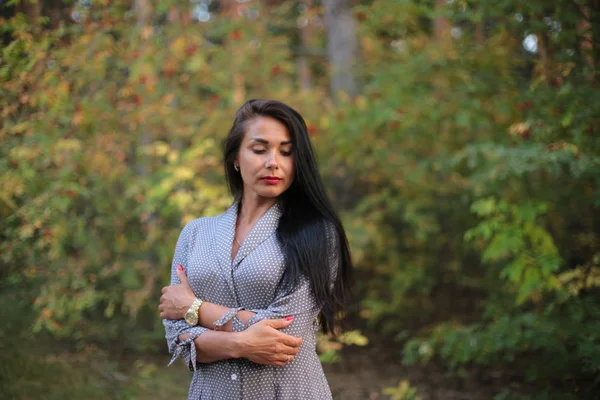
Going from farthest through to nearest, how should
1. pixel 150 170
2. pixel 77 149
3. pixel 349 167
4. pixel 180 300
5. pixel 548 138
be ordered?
pixel 349 167
pixel 150 170
pixel 77 149
pixel 548 138
pixel 180 300

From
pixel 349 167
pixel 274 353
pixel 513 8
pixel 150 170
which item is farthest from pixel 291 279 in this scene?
pixel 349 167

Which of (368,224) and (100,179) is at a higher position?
(100,179)

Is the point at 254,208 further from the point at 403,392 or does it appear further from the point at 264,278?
the point at 403,392

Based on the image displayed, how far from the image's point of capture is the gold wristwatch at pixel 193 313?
2.22m

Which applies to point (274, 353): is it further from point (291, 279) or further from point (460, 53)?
point (460, 53)

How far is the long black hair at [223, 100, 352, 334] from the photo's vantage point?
7.14 feet

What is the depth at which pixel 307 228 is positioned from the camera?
2260mm

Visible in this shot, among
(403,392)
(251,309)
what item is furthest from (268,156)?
(403,392)

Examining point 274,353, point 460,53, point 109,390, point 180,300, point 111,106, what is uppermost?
point 460,53

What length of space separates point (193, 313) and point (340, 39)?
5.50 m

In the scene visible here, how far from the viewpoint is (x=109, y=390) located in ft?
13.6

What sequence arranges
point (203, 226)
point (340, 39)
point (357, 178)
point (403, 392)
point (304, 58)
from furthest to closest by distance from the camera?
1. point (304, 58)
2. point (340, 39)
3. point (357, 178)
4. point (403, 392)
5. point (203, 226)

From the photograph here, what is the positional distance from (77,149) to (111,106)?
0.64 metres

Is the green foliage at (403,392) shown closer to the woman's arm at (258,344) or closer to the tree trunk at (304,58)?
the woman's arm at (258,344)
